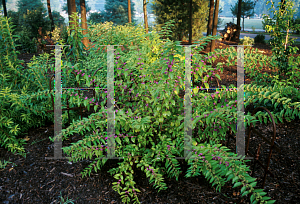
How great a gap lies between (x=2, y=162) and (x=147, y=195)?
7.32 feet

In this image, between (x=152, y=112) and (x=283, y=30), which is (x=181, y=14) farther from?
(x=152, y=112)

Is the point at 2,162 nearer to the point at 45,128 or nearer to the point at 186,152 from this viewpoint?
the point at 45,128

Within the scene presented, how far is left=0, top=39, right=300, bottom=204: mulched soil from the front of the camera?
92.7 inches

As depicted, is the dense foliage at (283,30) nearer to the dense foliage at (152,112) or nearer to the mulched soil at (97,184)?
the dense foliage at (152,112)

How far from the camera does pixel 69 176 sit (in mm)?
2689

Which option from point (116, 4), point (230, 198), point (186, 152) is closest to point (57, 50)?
point (186, 152)

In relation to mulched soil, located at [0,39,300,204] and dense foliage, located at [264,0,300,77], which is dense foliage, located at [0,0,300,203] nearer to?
mulched soil, located at [0,39,300,204]

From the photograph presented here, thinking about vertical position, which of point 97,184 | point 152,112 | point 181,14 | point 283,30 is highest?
point 181,14

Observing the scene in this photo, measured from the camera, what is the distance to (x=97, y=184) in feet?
8.39

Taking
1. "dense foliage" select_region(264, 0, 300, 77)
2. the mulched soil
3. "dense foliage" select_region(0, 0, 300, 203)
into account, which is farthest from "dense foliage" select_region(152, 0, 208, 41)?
the mulched soil

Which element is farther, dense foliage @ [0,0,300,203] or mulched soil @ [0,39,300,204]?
mulched soil @ [0,39,300,204]

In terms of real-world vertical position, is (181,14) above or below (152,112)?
above

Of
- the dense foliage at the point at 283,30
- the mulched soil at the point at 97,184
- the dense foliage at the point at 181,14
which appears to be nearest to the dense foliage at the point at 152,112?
the mulched soil at the point at 97,184

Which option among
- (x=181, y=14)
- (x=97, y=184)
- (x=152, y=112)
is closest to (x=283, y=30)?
(x=152, y=112)
